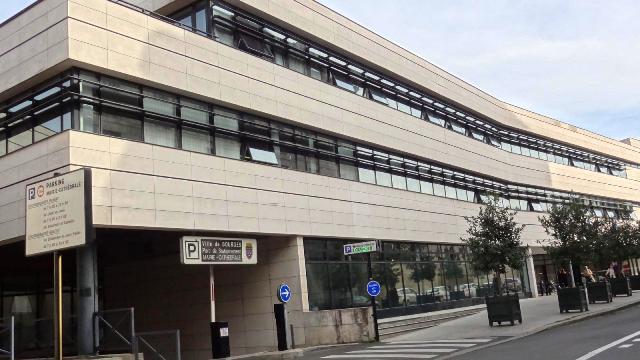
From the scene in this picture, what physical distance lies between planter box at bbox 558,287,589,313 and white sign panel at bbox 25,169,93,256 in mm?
20800

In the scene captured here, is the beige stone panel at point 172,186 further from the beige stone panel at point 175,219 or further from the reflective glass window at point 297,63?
the reflective glass window at point 297,63

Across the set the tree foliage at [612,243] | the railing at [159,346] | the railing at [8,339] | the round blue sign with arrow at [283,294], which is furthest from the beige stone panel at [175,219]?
the tree foliage at [612,243]

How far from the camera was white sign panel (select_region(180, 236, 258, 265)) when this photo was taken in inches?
696

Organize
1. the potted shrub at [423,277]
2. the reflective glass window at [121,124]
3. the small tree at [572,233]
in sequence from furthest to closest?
the potted shrub at [423,277] → the small tree at [572,233] → the reflective glass window at [121,124]

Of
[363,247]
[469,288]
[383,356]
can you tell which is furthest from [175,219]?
[469,288]

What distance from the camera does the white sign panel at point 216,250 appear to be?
58.0ft

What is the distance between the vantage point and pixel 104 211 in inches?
635

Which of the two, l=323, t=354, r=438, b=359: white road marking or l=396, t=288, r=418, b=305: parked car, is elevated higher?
l=396, t=288, r=418, b=305: parked car

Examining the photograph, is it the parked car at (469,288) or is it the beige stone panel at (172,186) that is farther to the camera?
the parked car at (469,288)

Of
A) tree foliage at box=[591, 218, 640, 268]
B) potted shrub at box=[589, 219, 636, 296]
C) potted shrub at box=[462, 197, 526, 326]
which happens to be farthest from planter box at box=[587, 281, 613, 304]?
potted shrub at box=[462, 197, 526, 326]

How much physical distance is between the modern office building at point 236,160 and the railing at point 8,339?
117cm

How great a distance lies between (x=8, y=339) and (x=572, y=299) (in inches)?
785

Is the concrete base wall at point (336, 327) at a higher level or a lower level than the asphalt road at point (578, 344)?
higher

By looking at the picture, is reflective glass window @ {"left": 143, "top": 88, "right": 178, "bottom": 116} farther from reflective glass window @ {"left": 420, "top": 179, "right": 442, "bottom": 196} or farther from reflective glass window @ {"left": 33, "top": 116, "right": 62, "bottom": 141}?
reflective glass window @ {"left": 420, "top": 179, "right": 442, "bottom": 196}
